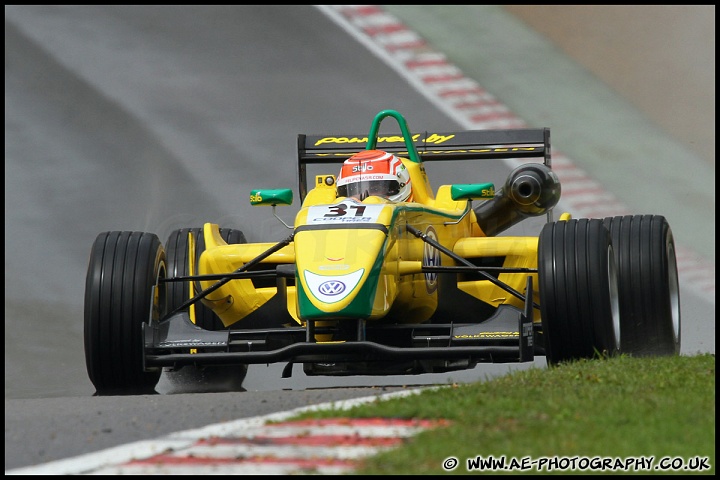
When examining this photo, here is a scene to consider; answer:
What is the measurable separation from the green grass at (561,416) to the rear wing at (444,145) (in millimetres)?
4018

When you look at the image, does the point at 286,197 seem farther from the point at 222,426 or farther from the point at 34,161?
the point at 34,161

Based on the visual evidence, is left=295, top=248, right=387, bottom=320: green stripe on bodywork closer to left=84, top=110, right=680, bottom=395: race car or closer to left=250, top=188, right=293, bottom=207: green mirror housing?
left=84, top=110, right=680, bottom=395: race car

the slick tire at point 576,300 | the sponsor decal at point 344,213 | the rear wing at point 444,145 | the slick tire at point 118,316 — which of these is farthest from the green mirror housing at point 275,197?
the slick tire at point 576,300

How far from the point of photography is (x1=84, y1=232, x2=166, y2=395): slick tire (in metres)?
9.90

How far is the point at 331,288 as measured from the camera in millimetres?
9188

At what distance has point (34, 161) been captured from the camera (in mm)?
19266

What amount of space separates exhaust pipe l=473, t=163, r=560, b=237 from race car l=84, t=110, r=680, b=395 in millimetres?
17

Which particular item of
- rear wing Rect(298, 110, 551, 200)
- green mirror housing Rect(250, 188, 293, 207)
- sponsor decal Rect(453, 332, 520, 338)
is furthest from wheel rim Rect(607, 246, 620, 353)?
green mirror housing Rect(250, 188, 293, 207)

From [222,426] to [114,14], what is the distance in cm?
1848

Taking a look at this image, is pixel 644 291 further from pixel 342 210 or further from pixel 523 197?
pixel 342 210

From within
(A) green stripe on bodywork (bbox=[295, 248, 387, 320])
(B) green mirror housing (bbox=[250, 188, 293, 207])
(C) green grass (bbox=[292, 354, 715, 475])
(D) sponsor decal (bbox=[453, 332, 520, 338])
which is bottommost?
(C) green grass (bbox=[292, 354, 715, 475])

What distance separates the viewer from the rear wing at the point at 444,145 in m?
12.3

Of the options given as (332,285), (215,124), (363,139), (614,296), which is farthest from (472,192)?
(215,124)

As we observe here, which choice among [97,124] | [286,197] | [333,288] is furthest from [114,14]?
[333,288]
